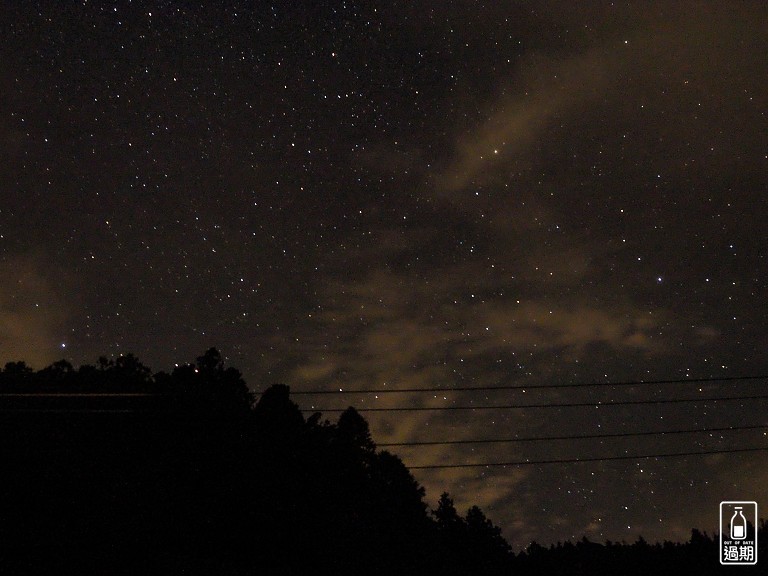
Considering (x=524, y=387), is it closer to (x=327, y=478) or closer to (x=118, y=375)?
(x=327, y=478)

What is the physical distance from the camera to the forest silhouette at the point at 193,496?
2253 centimetres

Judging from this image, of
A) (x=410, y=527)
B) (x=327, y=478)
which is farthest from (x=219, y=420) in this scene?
(x=410, y=527)

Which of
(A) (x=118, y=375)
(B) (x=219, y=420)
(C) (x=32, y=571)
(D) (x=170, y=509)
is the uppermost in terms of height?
(A) (x=118, y=375)

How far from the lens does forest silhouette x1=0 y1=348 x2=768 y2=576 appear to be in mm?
22531

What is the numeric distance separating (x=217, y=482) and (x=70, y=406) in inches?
311

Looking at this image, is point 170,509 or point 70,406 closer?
point 170,509

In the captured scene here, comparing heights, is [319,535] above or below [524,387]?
below

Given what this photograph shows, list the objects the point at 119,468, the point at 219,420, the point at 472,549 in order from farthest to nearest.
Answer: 1. the point at 472,549
2. the point at 219,420
3. the point at 119,468

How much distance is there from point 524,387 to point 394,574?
6.77 m

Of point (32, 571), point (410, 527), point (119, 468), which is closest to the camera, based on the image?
point (32, 571)

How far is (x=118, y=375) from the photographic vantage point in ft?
123

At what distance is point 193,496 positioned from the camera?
2769cm

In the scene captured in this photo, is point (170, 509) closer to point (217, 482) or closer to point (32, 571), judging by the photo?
point (217, 482)

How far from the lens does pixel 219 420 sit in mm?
30766
